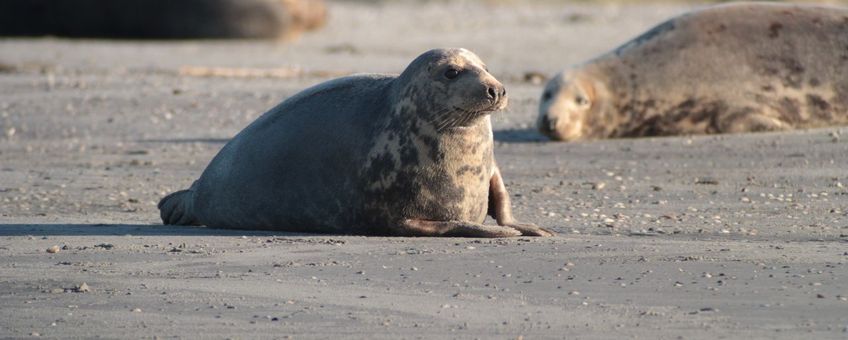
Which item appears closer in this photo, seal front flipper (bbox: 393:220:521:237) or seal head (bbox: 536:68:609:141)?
seal front flipper (bbox: 393:220:521:237)

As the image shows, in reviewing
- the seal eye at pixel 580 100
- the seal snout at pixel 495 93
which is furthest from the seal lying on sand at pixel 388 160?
the seal eye at pixel 580 100

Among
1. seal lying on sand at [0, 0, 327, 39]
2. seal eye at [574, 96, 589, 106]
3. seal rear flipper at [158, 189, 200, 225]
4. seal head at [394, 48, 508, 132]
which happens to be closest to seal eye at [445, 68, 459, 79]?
seal head at [394, 48, 508, 132]

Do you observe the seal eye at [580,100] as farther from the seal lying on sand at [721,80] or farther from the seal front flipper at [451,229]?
the seal front flipper at [451,229]

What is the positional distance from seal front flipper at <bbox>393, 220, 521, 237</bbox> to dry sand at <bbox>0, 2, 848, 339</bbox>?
10 centimetres

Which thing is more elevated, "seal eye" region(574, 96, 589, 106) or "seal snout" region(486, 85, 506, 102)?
"seal snout" region(486, 85, 506, 102)

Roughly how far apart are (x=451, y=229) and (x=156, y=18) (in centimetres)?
1190

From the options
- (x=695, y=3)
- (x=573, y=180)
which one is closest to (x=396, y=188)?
(x=573, y=180)

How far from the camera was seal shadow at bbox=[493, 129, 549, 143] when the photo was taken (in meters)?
9.41

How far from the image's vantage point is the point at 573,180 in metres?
7.72

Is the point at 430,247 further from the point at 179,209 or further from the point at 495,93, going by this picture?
the point at 179,209

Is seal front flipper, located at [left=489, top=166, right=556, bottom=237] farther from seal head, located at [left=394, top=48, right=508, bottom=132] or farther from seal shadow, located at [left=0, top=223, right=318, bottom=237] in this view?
seal shadow, located at [left=0, top=223, right=318, bottom=237]

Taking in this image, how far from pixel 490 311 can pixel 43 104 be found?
6846 millimetres

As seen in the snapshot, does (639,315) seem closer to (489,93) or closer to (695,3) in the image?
(489,93)

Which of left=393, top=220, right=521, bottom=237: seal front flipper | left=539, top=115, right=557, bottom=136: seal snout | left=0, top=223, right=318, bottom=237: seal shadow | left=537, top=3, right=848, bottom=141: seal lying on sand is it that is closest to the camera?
left=393, top=220, right=521, bottom=237: seal front flipper
